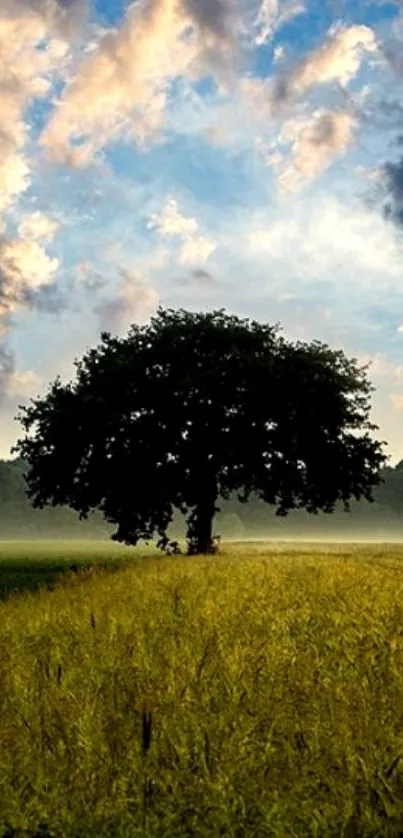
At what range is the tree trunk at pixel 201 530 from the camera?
4206 cm

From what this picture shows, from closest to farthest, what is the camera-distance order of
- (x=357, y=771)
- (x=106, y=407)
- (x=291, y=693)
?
(x=357, y=771) < (x=291, y=693) < (x=106, y=407)

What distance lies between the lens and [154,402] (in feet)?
135

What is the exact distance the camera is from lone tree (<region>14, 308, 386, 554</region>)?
4088 cm

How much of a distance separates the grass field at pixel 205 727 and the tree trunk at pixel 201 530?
32.0m

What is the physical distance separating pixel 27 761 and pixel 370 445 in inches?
1516

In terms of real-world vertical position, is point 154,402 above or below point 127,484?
above

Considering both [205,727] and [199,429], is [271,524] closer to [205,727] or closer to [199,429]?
[199,429]

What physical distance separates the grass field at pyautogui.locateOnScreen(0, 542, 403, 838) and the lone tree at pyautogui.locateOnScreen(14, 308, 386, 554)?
101 feet

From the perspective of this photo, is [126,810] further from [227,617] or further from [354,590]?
[354,590]

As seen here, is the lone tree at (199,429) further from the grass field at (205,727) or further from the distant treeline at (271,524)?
the distant treeline at (271,524)

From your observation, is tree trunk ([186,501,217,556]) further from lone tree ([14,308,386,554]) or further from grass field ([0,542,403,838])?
grass field ([0,542,403,838])

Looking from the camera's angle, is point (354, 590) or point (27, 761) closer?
point (27, 761)

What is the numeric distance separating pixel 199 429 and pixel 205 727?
35.9m

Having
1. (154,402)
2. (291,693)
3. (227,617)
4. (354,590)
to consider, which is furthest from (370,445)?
(291,693)
